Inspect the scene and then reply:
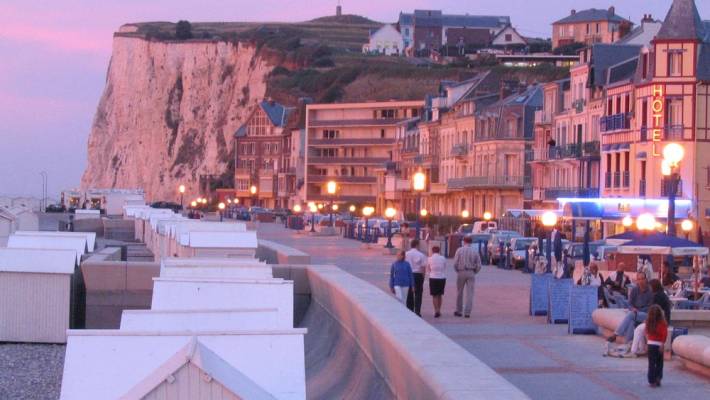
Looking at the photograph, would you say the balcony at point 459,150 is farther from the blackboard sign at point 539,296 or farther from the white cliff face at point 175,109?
the white cliff face at point 175,109

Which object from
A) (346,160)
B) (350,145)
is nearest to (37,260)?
(346,160)

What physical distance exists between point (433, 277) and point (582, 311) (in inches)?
139

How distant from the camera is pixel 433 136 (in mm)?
97750

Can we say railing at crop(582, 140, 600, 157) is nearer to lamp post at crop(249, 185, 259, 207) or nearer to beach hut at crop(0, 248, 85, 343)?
beach hut at crop(0, 248, 85, 343)

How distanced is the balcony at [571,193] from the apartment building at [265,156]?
68302mm

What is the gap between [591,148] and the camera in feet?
207

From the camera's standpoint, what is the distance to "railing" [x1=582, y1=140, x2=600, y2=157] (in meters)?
62.3

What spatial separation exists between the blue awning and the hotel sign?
41.3 feet

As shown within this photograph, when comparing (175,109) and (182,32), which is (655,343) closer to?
(175,109)

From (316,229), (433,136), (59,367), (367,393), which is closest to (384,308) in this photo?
(367,393)

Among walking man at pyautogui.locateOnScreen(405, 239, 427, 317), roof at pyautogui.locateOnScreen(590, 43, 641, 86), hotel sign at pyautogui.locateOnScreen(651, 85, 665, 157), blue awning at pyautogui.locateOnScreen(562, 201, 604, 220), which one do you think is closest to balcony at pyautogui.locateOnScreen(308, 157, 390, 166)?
roof at pyautogui.locateOnScreen(590, 43, 641, 86)

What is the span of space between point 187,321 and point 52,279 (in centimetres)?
1438

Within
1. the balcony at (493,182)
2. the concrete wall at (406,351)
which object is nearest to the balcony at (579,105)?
the balcony at (493,182)

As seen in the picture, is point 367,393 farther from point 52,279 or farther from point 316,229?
point 316,229
